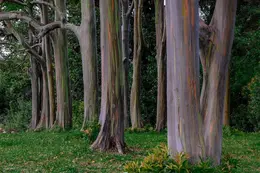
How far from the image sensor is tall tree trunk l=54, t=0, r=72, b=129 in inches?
803

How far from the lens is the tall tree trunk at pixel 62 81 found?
2039 cm

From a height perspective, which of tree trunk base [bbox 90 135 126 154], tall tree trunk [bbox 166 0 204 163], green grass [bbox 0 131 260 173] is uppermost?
tall tree trunk [bbox 166 0 204 163]

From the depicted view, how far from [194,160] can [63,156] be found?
4456mm

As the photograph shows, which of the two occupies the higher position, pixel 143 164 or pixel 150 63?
pixel 150 63

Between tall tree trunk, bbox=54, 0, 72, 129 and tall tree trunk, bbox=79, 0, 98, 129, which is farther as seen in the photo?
tall tree trunk, bbox=54, 0, 72, 129

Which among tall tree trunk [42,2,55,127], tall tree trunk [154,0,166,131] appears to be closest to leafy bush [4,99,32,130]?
tall tree trunk [42,2,55,127]

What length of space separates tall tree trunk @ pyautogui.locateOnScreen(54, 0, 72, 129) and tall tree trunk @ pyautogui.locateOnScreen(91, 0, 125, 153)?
855 cm

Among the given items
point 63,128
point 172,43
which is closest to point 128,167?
point 172,43

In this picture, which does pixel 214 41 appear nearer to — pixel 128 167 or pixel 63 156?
pixel 128 167

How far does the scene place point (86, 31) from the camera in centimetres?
1638

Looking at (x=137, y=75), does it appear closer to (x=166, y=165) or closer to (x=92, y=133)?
(x=92, y=133)

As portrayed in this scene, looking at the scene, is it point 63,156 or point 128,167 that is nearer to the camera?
point 128,167

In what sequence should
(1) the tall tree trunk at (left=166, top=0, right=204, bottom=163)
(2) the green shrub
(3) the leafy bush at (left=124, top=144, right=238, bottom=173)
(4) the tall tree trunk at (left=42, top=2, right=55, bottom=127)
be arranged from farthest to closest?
(2) the green shrub, (4) the tall tree trunk at (left=42, top=2, right=55, bottom=127), (1) the tall tree trunk at (left=166, top=0, right=204, bottom=163), (3) the leafy bush at (left=124, top=144, right=238, bottom=173)

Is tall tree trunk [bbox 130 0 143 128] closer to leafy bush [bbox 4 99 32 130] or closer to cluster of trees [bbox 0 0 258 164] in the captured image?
cluster of trees [bbox 0 0 258 164]
